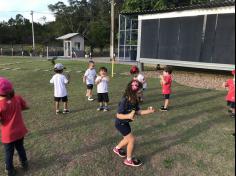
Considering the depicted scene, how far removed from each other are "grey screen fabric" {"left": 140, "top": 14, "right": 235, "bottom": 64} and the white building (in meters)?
24.1

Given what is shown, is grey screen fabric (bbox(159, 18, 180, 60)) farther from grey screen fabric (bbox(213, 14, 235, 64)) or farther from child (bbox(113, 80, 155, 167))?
child (bbox(113, 80, 155, 167))

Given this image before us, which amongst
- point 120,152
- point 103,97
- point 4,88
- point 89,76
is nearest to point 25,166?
point 4,88

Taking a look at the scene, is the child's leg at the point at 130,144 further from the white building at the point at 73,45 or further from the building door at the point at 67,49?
the building door at the point at 67,49

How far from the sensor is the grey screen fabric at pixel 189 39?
11.9 m

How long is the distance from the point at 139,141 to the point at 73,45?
1409 inches

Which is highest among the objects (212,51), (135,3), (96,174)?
(135,3)

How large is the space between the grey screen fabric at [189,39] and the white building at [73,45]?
24.1m

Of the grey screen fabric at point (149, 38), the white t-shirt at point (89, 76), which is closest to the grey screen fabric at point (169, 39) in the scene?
the grey screen fabric at point (149, 38)

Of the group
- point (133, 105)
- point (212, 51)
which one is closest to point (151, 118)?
point (133, 105)

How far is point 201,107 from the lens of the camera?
7578 millimetres

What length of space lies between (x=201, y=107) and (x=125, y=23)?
2023 cm

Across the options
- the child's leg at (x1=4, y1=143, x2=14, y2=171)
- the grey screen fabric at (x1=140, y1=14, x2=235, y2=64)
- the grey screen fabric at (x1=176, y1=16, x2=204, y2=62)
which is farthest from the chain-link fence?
the child's leg at (x1=4, y1=143, x2=14, y2=171)

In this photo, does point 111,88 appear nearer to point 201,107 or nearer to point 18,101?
point 201,107

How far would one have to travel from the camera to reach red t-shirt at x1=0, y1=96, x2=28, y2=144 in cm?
351
